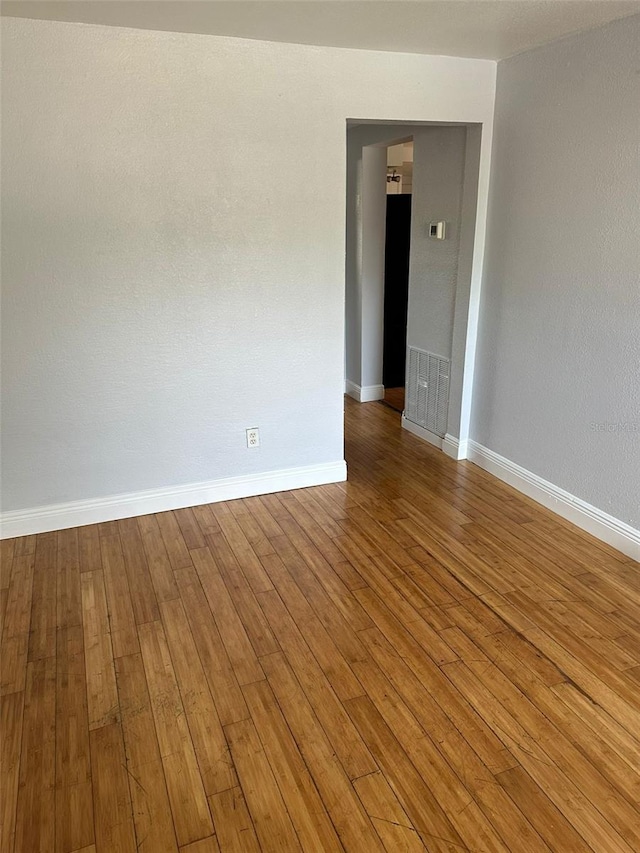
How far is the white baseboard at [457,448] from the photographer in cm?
403

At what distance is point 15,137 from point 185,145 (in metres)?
0.73

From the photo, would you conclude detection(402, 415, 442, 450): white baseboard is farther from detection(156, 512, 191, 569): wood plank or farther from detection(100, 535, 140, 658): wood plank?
detection(100, 535, 140, 658): wood plank

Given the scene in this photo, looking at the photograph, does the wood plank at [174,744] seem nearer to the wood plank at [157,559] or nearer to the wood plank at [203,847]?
the wood plank at [203,847]

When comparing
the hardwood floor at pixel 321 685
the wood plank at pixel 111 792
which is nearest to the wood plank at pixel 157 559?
the hardwood floor at pixel 321 685

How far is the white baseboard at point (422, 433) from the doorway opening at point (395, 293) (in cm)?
45

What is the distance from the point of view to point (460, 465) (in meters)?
3.97

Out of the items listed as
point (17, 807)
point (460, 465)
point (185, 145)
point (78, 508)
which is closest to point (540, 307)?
point (460, 465)

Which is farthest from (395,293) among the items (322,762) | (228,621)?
(322,762)

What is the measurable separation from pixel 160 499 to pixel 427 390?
203 cm

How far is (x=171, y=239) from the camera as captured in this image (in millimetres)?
3000

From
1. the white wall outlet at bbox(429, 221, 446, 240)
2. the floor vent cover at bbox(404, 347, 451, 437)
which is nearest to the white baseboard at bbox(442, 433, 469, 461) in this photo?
the floor vent cover at bbox(404, 347, 451, 437)

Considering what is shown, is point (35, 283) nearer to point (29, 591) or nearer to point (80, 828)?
point (29, 591)

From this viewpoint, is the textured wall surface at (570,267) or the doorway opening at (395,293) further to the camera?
the doorway opening at (395,293)

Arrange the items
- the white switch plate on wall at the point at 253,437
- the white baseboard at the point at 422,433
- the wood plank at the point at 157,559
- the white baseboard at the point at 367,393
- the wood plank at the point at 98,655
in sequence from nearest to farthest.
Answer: the wood plank at the point at 98,655 < the wood plank at the point at 157,559 < the white switch plate on wall at the point at 253,437 < the white baseboard at the point at 422,433 < the white baseboard at the point at 367,393
